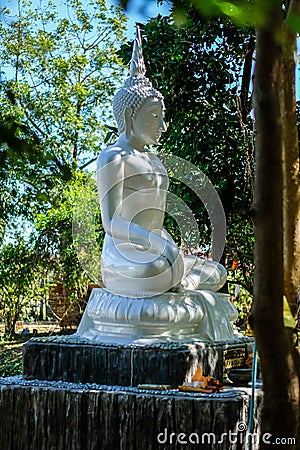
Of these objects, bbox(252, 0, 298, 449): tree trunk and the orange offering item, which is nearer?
bbox(252, 0, 298, 449): tree trunk

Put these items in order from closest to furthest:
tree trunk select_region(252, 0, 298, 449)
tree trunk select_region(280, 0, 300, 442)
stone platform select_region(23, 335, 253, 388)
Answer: tree trunk select_region(252, 0, 298, 449), tree trunk select_region(280, 0, 300, 442), stone platform select_region(23, 335, 253, 388)

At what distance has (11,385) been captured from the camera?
3309 millimetres

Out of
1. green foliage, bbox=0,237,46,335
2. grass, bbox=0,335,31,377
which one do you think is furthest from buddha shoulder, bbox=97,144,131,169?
green foliage, bbox=0,237,46,335

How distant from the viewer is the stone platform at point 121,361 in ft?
10.8

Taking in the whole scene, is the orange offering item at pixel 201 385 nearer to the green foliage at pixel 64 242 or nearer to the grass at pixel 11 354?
the grass at pixel 11 354

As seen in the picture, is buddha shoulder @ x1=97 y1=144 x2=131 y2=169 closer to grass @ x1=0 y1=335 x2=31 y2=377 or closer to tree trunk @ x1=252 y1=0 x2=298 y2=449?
tree trunk @ x1=252 y1=0 x2=298 y2=449

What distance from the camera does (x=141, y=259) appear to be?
3.70 meters

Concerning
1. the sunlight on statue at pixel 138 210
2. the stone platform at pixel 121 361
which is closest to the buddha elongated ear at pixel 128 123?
the sunlight on statue at pixel 138 210

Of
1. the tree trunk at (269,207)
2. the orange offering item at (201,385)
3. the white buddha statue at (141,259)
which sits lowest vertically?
the tree trunk at (269,207)

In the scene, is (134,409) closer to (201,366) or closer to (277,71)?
(201,366)

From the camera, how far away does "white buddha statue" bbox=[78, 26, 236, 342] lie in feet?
11.9

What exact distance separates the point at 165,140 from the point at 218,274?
95.3 inches

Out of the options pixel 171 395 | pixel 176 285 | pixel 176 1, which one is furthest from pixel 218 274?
pixel 176 1

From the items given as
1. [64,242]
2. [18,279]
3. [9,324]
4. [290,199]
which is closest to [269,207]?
[290,199]
